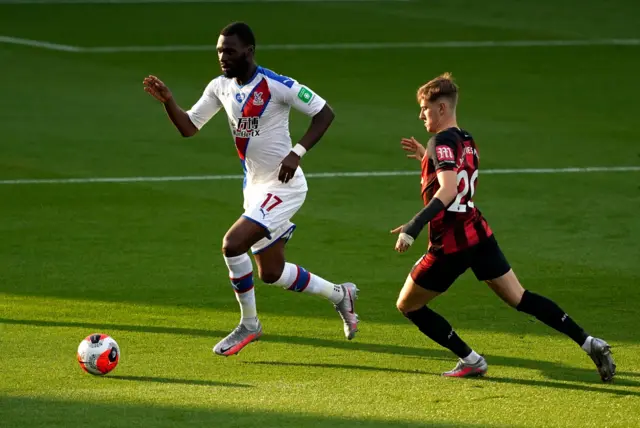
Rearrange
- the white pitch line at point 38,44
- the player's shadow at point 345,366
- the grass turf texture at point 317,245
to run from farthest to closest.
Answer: the white pitch line at point 38,44
the player's shadow at point 345,366
the grass turf texture at point 317,245

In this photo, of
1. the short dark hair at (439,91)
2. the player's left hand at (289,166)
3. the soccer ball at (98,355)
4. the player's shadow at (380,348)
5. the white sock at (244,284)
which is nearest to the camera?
the short dark hair at (439,91)

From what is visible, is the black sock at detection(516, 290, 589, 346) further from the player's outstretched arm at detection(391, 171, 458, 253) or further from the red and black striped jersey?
the player's outstretched arm at detection(391, 171, 458, 253)

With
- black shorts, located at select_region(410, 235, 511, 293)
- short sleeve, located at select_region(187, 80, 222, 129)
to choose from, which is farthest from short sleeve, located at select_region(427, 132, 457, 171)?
short sleeve, located at select_region(187, 80, 222, 129)

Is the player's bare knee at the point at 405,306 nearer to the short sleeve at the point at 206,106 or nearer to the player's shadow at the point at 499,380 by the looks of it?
the player's shadow at the point at 499,380

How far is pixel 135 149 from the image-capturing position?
16516 millimetres

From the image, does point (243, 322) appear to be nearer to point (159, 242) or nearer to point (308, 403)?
point (308, 403)

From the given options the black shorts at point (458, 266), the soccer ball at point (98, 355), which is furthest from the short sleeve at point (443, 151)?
the soccer ball at point (98, 355)

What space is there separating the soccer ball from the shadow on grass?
73 cm

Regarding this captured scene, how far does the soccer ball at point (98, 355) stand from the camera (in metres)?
8.29

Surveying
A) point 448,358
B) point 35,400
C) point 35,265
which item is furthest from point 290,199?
point 35,265

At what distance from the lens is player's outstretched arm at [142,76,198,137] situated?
913cm

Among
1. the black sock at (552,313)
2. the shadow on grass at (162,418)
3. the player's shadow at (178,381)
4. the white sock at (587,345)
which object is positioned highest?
the black sock at (552,313)

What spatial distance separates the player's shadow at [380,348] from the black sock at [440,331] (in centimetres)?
49

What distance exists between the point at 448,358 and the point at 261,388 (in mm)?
1500
